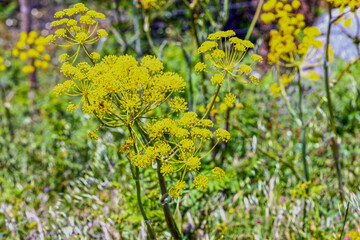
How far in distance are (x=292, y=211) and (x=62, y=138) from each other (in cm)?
219

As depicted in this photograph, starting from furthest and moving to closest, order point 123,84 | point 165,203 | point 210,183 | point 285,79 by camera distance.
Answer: point 285,79, point 210,183, point 165,203, point 123,84

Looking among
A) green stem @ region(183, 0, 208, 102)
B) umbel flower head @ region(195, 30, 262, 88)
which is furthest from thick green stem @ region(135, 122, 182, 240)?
green stem @ region(183, 0, 208, 102)

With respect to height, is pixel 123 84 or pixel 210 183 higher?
pixel 123 84

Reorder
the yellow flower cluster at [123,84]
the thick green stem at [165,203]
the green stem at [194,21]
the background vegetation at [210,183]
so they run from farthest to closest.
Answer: the green stem at [194,21], the background vegetation at [210,183], the thick green stem at [165,203], the yellow flower cluster at [123,84]

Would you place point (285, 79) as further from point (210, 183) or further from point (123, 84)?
point (123, 84)

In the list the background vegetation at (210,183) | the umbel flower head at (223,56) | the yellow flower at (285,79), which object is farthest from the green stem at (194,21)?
the umbel flower head at (223,56)

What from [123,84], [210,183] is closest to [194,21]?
[210,183]

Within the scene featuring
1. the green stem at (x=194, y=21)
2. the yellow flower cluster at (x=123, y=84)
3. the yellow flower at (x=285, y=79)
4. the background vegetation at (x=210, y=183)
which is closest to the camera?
the yellow flower cluster at (x=123, y=84)

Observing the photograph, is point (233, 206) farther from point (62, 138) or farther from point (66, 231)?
point (62, 138)

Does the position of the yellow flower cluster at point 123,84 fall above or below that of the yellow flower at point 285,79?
above

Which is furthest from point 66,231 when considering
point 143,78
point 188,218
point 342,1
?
point 342,1

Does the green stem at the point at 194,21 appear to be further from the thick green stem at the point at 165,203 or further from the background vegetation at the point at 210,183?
the thick green stem at the point at 165,203

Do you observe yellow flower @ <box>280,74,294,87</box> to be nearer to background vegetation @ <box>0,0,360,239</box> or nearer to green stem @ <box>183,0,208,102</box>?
background vegetation @ <box>0,0,360,239</box>

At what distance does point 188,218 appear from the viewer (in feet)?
7.22
